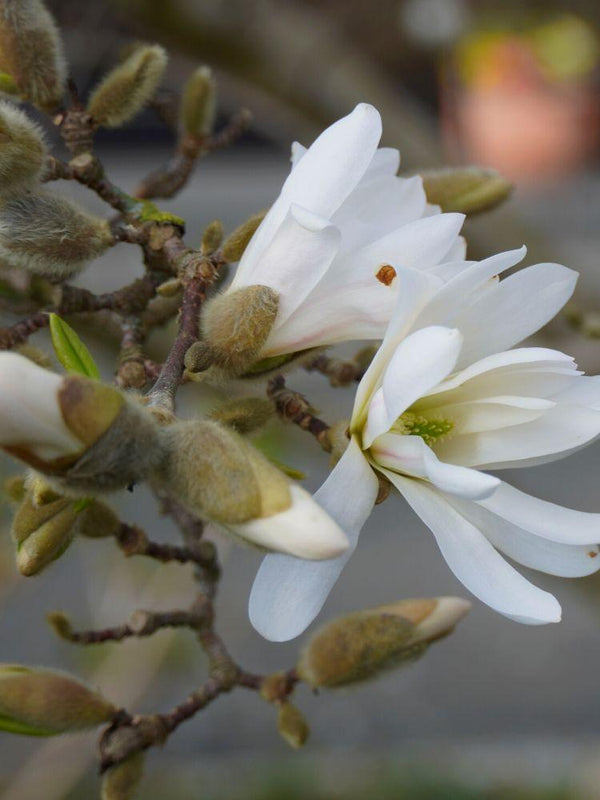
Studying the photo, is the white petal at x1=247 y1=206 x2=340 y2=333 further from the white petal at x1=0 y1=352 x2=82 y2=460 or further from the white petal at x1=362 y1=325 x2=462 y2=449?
the white petal at x1=0 y1=352 x2=82 y2=460

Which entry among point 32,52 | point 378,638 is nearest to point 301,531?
point 378,638

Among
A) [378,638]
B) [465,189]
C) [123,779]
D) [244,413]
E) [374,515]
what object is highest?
[465,189]

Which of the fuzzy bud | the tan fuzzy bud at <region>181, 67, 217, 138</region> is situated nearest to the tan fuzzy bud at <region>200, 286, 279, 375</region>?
the fuzzy bud

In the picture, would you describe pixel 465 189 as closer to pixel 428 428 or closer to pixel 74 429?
pixel 428 428

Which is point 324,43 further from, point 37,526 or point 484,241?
point 37,526

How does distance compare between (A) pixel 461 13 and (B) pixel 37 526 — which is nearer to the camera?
(B) pixel 37 526

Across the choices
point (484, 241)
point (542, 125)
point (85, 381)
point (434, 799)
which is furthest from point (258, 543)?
point (542, 125)

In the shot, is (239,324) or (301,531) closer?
(301,531)
